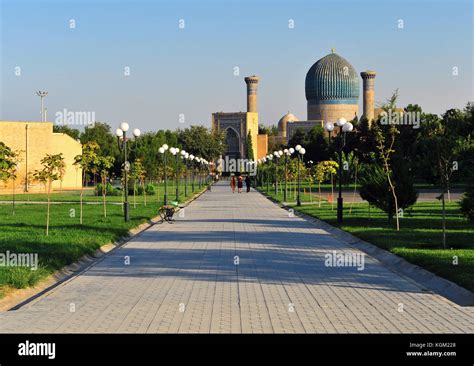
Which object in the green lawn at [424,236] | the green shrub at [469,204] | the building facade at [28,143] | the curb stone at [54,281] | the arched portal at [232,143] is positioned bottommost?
the curb stone at [54,281]

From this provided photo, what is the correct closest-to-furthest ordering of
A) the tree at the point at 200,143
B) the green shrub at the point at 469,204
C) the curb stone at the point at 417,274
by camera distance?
the curb stone at the point at 417,274 → the green shrub at the point at 469,204 → the tree at the point at 200,143

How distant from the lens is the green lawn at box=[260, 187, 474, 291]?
12266 mm

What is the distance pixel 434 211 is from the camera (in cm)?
2700

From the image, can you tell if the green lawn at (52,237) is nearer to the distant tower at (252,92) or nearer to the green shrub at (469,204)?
the green shrub at (469,204)

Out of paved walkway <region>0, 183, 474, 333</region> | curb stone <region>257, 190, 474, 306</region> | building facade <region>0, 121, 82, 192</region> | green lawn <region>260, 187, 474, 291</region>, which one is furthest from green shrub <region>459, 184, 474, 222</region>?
building facade <region>0, 121, 82, 192</region>

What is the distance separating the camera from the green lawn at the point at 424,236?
12.3m

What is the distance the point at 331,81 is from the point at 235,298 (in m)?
98.2

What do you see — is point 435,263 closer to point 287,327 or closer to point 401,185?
point 287,327

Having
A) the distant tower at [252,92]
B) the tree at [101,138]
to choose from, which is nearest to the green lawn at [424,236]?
the tree at [101,138]

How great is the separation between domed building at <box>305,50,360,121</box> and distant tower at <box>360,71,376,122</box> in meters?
9.09

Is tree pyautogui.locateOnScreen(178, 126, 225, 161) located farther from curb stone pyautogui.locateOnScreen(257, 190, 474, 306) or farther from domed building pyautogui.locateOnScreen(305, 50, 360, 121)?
curb stone pyautogui.locateOnScreen(257, 190, 474, 306)

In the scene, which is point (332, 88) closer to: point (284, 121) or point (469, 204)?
point (284, 121)
